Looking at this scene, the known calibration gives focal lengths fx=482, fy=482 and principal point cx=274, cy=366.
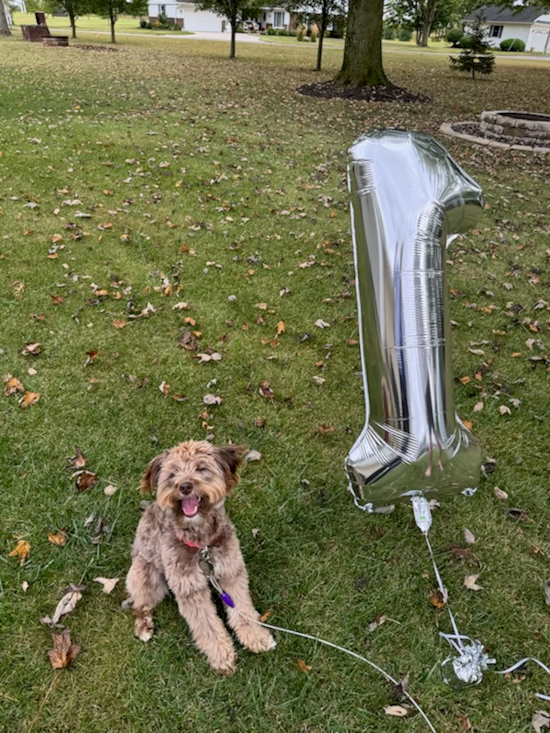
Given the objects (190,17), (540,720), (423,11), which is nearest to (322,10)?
(540,720)

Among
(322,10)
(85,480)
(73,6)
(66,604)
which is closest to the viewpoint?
(66,604)

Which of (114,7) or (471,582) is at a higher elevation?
(114,7)

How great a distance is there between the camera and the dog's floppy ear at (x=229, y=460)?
2508 millimetres

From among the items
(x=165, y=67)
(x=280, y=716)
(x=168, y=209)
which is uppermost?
(x=165, y=67)

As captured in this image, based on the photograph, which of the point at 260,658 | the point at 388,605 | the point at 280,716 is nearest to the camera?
the point at 280,716

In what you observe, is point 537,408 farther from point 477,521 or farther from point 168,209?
point 168,209

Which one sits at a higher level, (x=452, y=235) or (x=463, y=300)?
(x=452, y=235)

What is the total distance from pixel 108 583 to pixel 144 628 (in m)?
0.41

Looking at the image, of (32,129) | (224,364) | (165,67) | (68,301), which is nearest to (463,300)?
(224,364)

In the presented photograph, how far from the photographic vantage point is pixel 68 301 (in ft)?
18.7

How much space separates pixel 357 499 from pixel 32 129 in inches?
465

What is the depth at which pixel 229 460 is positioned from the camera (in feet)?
8.29

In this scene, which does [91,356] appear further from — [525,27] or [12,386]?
[525,27]

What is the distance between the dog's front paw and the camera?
9.14ft
